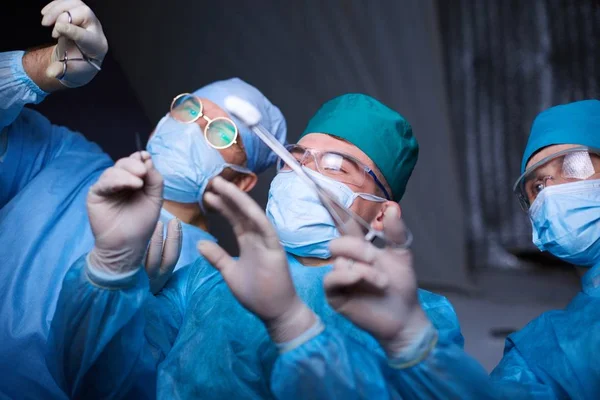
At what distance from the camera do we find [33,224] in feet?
6.11

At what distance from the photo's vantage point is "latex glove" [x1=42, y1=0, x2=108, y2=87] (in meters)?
1.59

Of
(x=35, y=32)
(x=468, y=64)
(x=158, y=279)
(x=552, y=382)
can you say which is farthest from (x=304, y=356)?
(x=468, y=64)

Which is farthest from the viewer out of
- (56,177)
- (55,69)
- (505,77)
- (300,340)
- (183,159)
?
(505,77)

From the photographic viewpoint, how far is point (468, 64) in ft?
11.8

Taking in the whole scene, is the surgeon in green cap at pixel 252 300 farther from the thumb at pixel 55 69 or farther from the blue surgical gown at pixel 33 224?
the thumb at pixel 55 69

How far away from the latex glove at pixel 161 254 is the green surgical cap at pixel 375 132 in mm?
525

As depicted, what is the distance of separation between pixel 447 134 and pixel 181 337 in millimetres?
2282

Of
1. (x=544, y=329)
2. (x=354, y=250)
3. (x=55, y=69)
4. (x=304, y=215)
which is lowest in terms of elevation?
(x=544, y=329)

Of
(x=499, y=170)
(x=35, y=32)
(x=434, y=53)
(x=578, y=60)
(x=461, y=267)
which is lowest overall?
(x=461, y=267)

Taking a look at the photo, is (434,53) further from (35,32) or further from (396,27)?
(35,32)

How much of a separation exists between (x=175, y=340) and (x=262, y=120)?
1.00m

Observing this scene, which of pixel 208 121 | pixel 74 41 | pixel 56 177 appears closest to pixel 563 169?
pixel 208 121

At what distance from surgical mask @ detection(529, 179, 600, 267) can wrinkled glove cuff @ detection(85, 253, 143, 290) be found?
1.09m

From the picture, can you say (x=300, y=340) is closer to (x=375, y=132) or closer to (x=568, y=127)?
(x=375, y=132)
